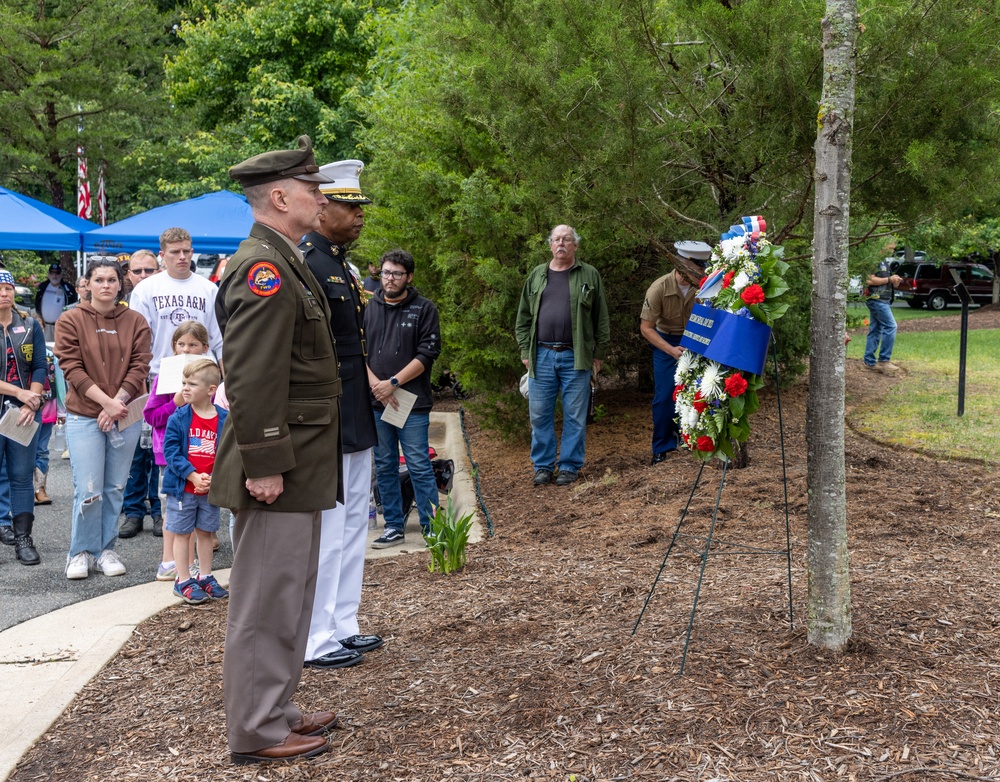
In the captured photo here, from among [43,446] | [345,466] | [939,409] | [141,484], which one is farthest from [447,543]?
[939,409]

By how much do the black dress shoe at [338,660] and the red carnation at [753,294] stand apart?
92.4 inches

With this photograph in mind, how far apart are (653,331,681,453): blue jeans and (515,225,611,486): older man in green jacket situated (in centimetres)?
58

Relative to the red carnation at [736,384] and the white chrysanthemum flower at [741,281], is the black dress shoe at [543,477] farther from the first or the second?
the white chrysanthemum flower at [741,281]

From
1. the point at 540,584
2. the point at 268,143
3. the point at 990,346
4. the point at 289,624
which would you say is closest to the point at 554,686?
the point at 289,624

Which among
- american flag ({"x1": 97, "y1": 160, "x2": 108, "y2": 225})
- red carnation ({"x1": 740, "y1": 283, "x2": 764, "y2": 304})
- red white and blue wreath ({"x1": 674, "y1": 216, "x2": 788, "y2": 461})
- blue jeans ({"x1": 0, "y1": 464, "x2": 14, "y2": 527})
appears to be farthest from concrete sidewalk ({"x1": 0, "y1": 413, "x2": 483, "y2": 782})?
american flag ({"x1": 97, "y1": 160, "x2": 108, "y2": 225})

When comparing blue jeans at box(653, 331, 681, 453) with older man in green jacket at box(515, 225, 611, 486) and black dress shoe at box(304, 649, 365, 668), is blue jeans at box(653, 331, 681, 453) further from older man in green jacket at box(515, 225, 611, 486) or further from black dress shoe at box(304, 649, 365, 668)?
black dress shoe at box(304, 649, 365, 668)

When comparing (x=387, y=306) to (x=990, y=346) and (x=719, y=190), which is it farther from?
(x=990, y=346)

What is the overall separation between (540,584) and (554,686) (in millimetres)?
1467

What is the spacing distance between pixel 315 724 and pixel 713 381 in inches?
81.9

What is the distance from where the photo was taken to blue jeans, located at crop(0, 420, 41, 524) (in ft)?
24.5

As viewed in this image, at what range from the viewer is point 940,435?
9.30 metres

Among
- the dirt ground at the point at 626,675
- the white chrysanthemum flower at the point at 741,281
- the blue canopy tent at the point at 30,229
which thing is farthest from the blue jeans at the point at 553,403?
the blue canopy tent at the point at 30,229

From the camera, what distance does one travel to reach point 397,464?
24.6ft

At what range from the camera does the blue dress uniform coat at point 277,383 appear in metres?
3.57
